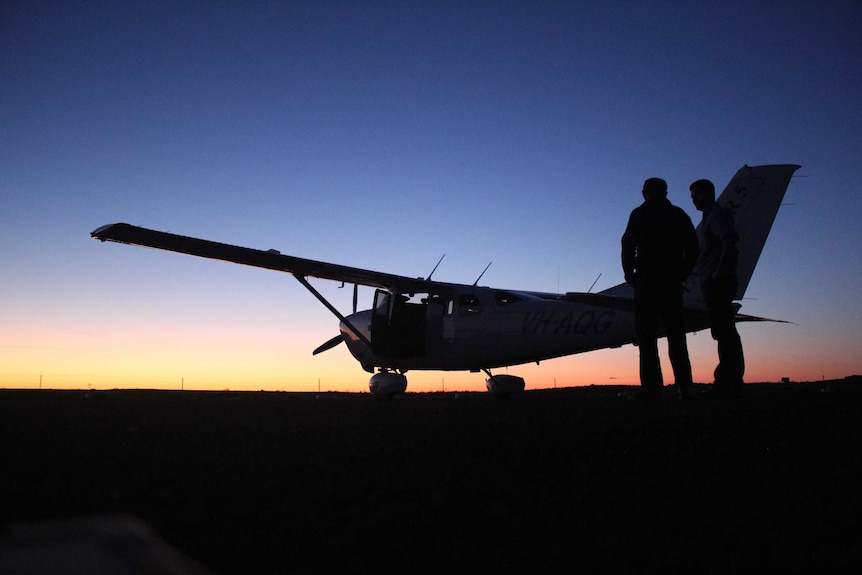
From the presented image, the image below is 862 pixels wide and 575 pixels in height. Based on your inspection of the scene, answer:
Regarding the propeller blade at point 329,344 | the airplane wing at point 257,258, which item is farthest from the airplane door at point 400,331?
the propeller blade at point 329,344

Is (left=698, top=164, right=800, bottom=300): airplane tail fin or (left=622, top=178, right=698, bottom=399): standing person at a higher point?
(left=698, top=164, right=800, bottom=300): airplane tail fin

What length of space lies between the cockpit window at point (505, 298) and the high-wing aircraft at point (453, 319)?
23 millimetres

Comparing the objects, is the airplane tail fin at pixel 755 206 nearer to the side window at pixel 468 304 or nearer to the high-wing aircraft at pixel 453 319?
the high-wing aircraft at pixel 453 319

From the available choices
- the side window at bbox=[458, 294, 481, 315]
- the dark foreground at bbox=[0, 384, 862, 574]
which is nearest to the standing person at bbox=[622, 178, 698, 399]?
the dark foreground at bbox=[0, 384, 862, 574]

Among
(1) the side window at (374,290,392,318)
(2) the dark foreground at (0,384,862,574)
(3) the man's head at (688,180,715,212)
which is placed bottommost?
(2) the dark foreground at (0,384,862,574)

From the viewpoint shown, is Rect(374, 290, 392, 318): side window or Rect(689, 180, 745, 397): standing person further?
Rect(374, 290, 392, 318): side window

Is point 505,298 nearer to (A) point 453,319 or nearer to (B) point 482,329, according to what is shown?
(B) point 482,329

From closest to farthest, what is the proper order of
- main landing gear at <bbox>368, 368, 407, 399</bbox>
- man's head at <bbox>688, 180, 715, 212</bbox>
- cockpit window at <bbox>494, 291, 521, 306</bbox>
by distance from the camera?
man's head at <bbox>688, 180, 715, 212</bbox> < main landing gear at <bbox>368, 368, 407, 399</bbox> < cockpit window at <bbox>494, 291, 521, 306</bbox>

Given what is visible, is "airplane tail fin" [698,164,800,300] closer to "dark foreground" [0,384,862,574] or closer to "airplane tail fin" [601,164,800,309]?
"airplane tail fin" [601,164,800,309]

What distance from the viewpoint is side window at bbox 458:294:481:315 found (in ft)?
47.2

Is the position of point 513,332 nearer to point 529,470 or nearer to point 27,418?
point 27,418

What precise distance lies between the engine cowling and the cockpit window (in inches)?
108

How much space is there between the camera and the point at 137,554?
66.6 inches

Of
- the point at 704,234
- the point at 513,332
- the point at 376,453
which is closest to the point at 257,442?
the point at 376,453
